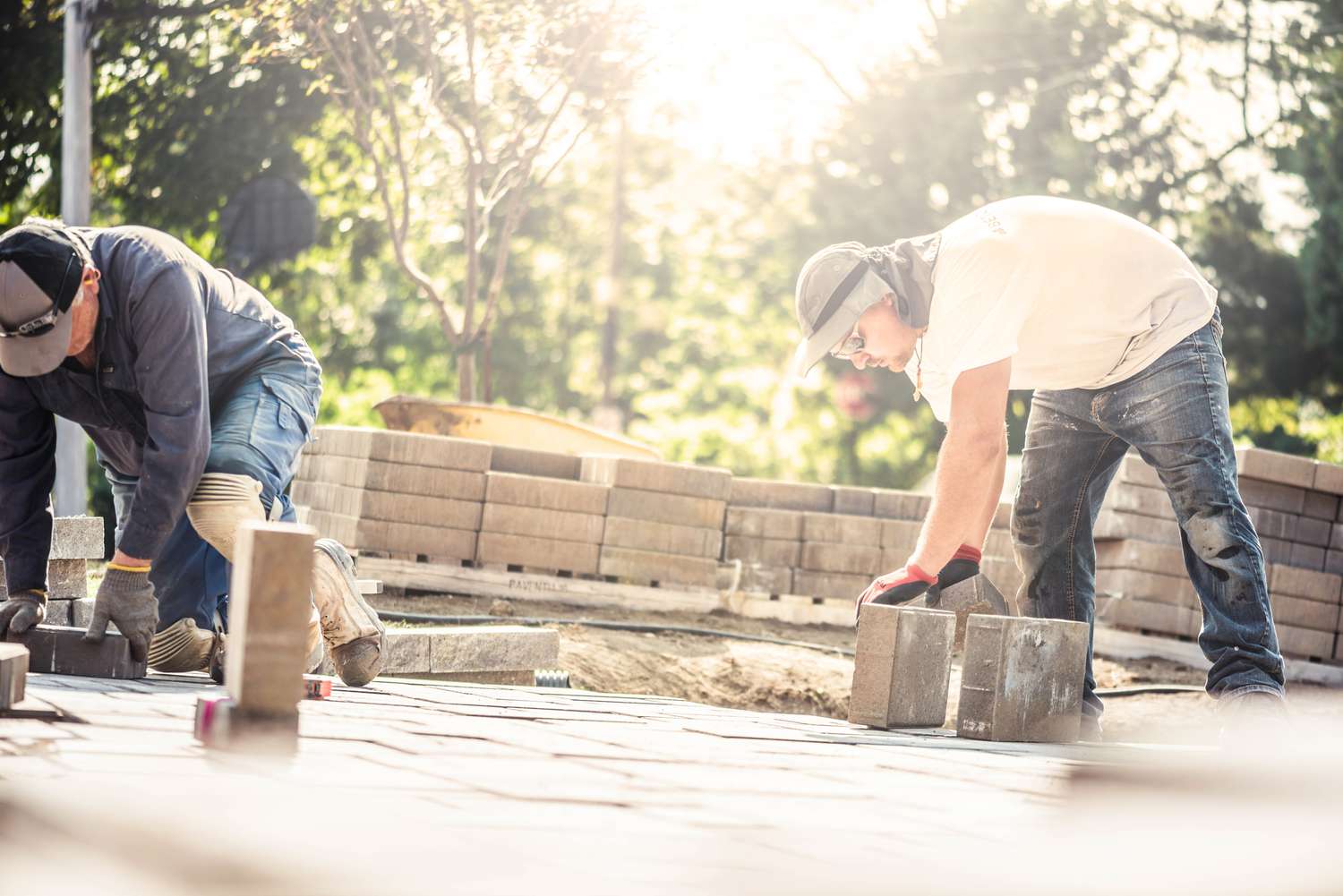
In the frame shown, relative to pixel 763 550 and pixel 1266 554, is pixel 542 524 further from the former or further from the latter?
pixel 1266 554

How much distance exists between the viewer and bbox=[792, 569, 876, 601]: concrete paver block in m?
9.52

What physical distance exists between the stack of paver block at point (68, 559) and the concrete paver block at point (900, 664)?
113 inches

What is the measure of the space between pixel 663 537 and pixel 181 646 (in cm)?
446

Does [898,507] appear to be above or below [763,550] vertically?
above

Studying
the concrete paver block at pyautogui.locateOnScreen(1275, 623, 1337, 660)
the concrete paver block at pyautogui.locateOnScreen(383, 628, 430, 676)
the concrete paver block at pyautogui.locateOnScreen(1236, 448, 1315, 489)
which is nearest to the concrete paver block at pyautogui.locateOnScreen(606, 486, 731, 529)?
the concrete paver block at pyautogui.locateOnScreen(383, 628, 430, 676)

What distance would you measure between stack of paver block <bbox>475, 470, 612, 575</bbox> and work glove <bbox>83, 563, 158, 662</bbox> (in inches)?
183

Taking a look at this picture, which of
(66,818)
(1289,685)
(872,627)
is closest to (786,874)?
(66,818)

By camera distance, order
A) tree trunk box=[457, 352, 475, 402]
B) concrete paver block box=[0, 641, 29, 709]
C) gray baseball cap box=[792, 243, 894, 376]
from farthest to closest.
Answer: tree trunk box=[457, 352, 475, 402] < gray baseball cap box=[792, 243, 894, 376] < concrete paver block box=[0, 641, 29, 709]

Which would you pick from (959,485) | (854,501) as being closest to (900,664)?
(959,485)

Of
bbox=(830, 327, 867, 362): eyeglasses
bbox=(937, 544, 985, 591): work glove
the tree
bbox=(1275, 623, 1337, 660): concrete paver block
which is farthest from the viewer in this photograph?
the tree

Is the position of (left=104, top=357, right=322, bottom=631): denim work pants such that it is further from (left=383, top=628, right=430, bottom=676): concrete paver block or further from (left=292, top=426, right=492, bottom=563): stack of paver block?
(left=292, top=426, right=492, bottom=563): stack of paver block

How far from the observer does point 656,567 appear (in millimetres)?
9078

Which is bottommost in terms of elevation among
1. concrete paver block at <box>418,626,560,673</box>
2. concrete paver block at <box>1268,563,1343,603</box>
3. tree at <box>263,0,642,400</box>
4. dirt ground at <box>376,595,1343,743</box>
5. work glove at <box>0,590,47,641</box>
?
dirt ground at <box>376,595,1343,743</box>

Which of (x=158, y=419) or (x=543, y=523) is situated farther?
(x=543, y=523)
